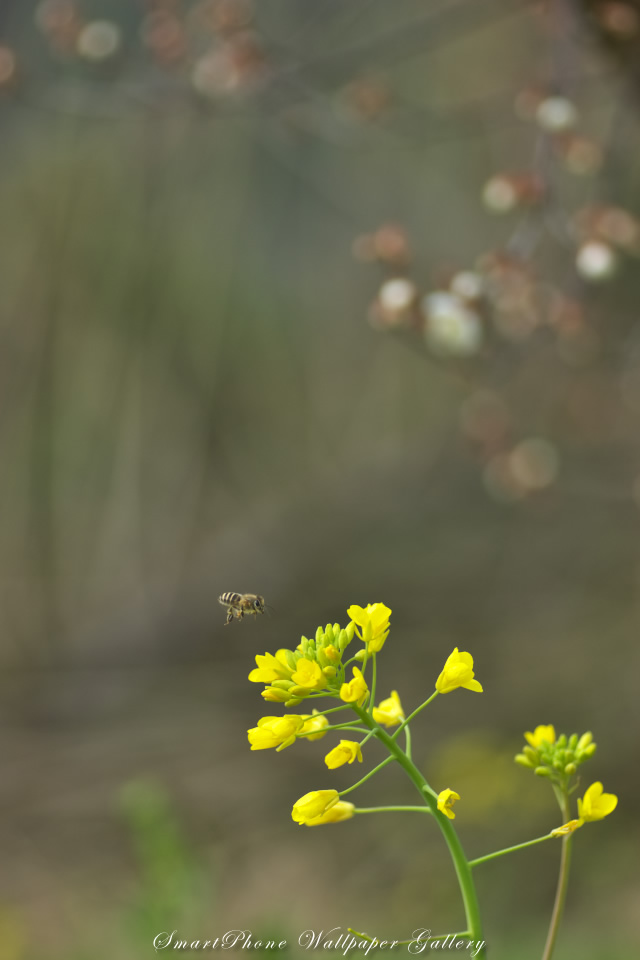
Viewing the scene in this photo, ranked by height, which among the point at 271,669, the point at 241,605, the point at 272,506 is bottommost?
the point at 272,506

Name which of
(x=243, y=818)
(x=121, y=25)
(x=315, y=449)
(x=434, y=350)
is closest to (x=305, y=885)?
(x=243, y=818)

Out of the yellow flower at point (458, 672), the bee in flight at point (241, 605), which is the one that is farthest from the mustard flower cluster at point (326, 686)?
the bee in flight at point (241, 605)

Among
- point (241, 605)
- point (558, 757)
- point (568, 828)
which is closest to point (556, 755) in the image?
point (558, 757)

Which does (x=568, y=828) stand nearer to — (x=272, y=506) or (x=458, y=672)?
(x=458, y=672)

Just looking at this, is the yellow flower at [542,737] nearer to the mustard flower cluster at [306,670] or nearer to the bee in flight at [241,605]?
the mustard flower cluster at [306,670]

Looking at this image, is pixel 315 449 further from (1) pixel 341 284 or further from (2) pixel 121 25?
(2) pixel 121 25

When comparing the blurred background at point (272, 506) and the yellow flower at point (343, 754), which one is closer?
the yellow flower at point (343, 754)
